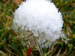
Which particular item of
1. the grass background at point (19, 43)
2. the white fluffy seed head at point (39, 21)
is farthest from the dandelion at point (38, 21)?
the grass background at point (19, 43)

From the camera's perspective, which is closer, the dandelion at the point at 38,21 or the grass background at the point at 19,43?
the dandelion at the point at 38,21

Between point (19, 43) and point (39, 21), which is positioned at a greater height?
point (19, 43)

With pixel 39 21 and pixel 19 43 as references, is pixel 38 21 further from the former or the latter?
pixel 19 43

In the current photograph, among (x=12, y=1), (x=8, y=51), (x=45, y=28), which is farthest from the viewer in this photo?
(x=12, y=1)

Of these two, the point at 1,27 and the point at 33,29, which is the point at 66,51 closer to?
the point at 33,29

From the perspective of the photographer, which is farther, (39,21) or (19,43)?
(19,43)

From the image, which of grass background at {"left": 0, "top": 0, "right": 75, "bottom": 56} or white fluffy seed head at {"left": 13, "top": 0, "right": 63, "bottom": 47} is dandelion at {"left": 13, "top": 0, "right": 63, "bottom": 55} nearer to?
white fluffy seed head at {"left": 13, "top": 0, "right": 63, "bottom": 47}

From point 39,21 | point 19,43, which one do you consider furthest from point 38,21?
point 19,43

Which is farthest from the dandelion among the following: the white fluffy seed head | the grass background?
the grass background

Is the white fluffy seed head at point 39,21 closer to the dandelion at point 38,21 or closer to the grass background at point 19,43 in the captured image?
the dandelion at point 38,21

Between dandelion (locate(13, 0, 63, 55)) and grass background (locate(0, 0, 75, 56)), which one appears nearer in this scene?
dandelion (locate(13, 0, 63, 55))

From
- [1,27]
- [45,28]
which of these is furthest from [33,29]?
[1,27]
